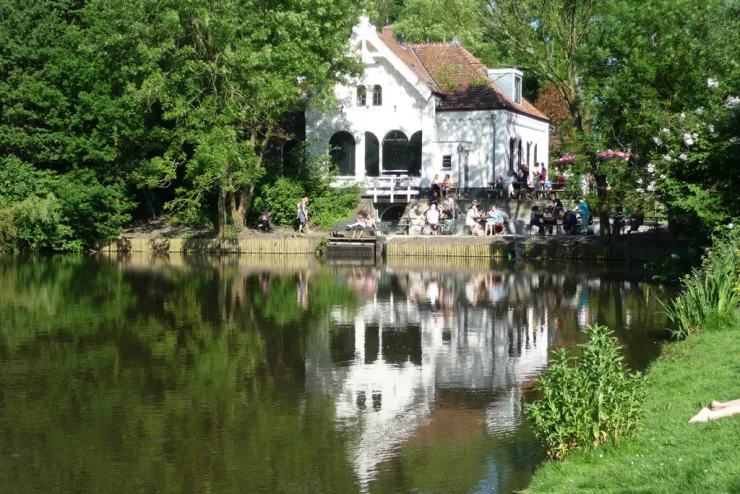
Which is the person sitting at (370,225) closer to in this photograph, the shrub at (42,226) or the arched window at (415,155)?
the arched window at (415,155)

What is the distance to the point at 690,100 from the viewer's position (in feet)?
91.1

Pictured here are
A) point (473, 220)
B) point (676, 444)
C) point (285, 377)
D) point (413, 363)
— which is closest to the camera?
point (676, 444)

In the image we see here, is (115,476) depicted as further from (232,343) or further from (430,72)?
(430,72)

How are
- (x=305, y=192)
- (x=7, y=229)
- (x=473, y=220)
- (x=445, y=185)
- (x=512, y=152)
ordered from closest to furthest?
(x=7, y=229) → (x=473, y=220) → (x=305, y=192) → (x=445, y=185) → (x=512, y=152)

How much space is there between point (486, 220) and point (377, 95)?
10.8 m

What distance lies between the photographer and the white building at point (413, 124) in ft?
161

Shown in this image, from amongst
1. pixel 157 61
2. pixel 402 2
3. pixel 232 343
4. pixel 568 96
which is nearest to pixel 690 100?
pixel 568 96

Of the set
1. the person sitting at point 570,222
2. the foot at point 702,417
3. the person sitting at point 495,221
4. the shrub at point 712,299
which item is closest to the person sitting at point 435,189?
the person sitting at point 495,221

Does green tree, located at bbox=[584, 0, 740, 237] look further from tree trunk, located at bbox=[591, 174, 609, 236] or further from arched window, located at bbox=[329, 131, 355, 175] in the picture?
arched window, located at bbox=[329, 131, 355, 175]

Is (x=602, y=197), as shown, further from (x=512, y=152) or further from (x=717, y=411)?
(x=717, y=411)

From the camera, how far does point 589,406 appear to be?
935 cm

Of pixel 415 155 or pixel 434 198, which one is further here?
pixel 415 155

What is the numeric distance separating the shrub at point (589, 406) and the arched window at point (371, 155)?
40.8 metres

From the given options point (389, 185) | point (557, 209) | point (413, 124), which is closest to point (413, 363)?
point (557, 209)
